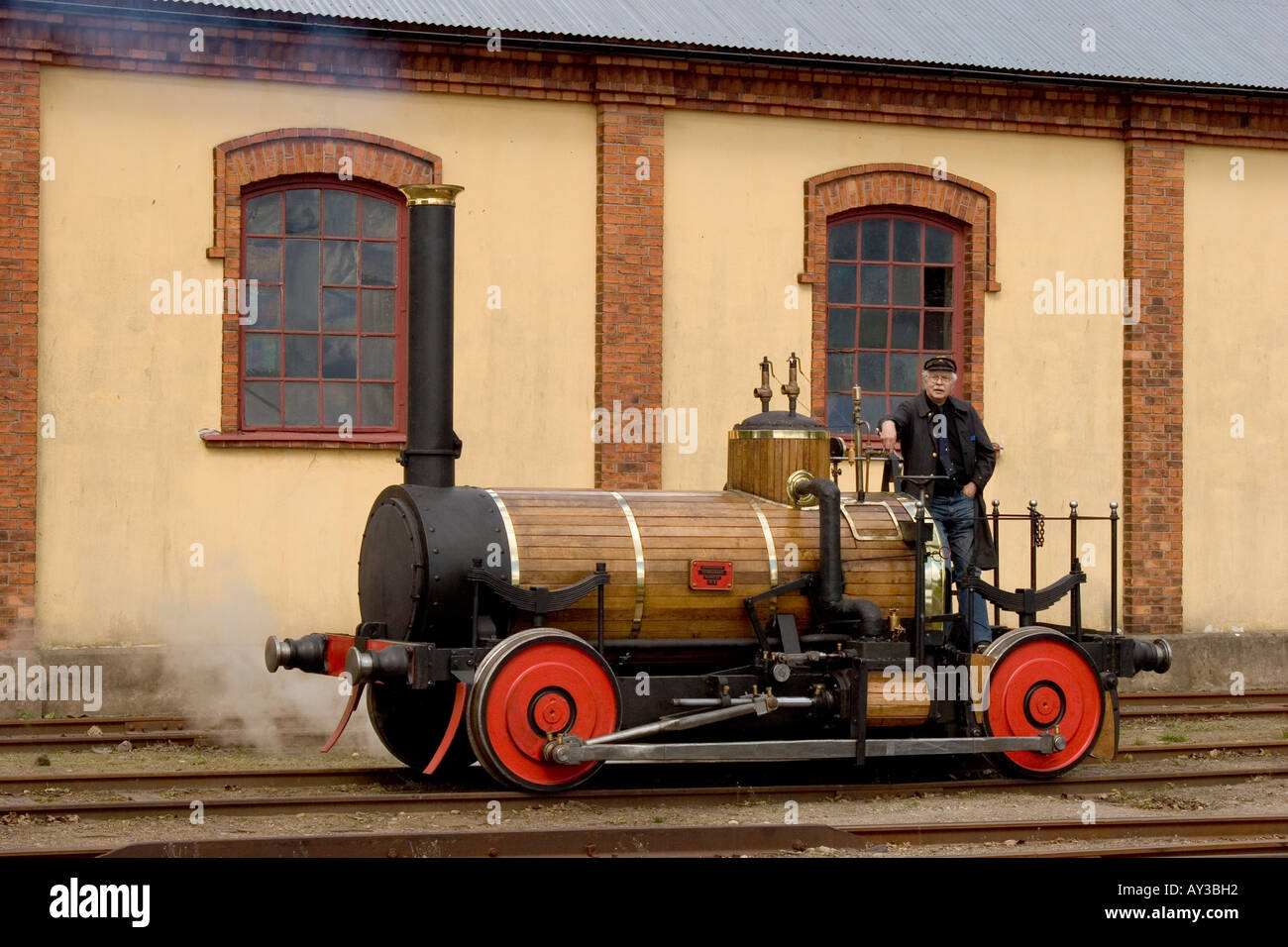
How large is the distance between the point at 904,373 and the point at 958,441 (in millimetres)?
4619

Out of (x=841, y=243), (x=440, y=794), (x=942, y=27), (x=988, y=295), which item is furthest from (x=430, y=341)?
(x=942, y=27)

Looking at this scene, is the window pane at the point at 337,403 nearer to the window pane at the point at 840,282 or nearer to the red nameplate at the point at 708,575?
the window pane at the point at 840,282

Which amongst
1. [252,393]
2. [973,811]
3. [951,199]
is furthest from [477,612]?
[951,199]

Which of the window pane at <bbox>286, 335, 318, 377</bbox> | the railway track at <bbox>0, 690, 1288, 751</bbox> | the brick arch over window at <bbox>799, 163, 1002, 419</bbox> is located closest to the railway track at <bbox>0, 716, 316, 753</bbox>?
the railway track at <bbox>0, 690, 1288, 751</bbox>

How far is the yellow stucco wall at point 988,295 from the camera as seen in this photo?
14555 millimetres

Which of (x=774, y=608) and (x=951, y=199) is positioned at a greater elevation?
(x=951, y=199)

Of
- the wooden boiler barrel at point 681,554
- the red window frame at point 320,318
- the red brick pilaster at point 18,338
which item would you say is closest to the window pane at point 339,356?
the red window frame at point 320,318

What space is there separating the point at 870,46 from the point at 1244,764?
7072 mm

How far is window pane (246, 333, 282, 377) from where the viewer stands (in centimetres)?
1355

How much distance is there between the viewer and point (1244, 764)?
35.9 ft

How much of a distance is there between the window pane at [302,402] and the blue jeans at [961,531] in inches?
211

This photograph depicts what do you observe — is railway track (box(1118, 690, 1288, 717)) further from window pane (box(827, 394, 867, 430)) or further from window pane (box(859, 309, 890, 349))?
window pane (box(859, 309, 890, 349))

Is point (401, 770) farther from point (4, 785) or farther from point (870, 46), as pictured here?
point (870, 46)

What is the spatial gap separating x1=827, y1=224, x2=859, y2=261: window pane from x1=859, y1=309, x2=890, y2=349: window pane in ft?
1.73
